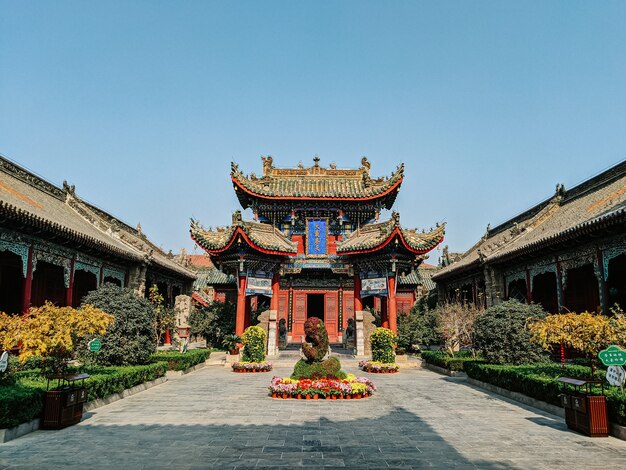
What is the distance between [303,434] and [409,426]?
2.15 metres

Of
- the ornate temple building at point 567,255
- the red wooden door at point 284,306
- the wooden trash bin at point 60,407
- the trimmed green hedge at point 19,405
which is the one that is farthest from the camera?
the red wooden door at point 284,306

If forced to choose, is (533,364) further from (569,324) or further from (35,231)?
(35,231)

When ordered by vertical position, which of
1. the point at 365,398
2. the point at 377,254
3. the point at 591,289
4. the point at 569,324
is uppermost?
the point at 377,254

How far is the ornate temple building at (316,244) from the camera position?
20172mm

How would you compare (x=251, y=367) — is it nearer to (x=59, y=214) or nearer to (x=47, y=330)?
(x=47, y=330)

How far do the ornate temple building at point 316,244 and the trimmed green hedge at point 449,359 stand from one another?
2039 millimetres

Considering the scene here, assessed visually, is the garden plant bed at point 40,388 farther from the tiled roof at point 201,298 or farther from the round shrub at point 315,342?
the tiled roof at point 201,298

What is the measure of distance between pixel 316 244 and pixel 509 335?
12.9m

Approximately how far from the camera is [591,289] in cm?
1773

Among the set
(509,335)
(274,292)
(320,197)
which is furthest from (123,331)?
(320,197)

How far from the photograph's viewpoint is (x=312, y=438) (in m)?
7.41

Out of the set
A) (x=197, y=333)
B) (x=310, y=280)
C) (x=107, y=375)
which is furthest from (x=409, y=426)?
(x=310, y=280)

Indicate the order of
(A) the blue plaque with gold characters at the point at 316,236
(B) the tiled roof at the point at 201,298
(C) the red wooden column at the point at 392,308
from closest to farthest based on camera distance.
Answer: (C) the red wooden column at the point at 392,308, (A) the blue plaque with gold characters at the point at 316,236, (B) the tiled roof at the point at 201,298

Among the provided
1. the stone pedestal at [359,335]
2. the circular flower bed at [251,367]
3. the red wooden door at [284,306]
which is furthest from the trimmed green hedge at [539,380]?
the red wooden door at [284,306]
